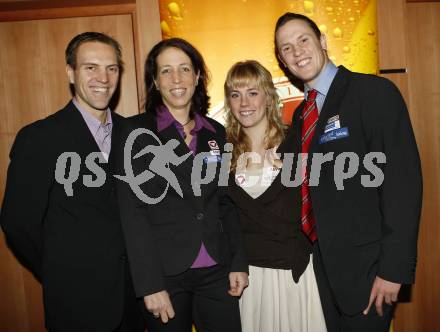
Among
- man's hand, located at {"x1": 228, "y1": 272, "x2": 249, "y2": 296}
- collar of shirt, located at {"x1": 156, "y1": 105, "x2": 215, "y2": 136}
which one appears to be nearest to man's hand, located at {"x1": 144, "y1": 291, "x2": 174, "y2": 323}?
man's hand, located at {"x1": 228, "y1": 272, "x2": 249, "y2": 296}

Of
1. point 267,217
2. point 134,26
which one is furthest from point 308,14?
point 267,217

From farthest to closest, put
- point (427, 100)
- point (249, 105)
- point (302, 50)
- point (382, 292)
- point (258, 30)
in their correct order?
point (427, 100)
point (258, 30)
point (249, 105)
point (302, 50)
point (382, 292)

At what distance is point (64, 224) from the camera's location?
5.68ft

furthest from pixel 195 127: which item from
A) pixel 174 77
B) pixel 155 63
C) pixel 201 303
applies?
pixel 201 303

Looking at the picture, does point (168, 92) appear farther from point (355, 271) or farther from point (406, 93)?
point (406, 93)

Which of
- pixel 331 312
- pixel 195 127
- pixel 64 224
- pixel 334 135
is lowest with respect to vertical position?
pixel 331 312

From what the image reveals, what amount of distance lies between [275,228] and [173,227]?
0.52m

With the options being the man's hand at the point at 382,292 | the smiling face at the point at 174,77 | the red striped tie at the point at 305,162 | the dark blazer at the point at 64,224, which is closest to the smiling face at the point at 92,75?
the dark blazer at the point at 64,224

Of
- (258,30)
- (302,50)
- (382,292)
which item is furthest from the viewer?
(258,30)

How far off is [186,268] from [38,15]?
203 cm

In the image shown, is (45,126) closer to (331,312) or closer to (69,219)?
(69,219)

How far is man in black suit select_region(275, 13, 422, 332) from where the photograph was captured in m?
1.57

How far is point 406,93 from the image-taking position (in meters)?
2.68

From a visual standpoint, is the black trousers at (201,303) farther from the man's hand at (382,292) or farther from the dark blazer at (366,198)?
the man's hand at (382,292)
